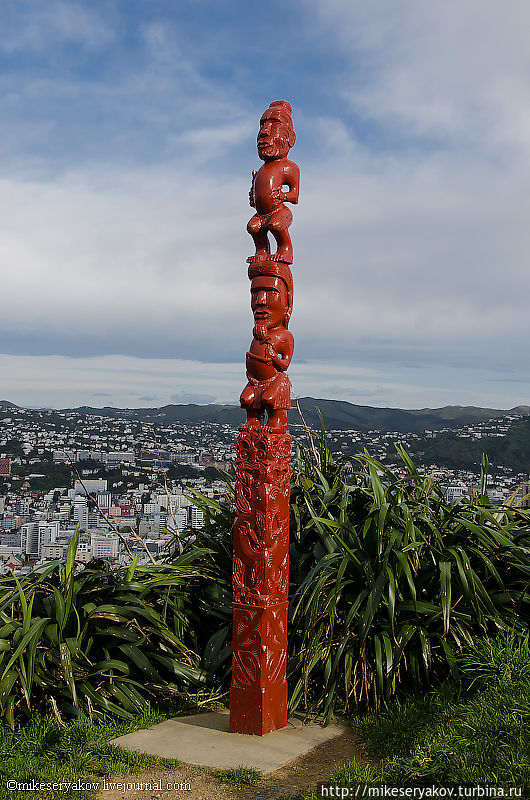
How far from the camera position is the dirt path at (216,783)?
3.52 m

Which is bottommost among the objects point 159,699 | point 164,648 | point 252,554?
point 159,699

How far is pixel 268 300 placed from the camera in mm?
4551

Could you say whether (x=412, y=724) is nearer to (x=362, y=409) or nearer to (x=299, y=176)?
(x=299, y=176)

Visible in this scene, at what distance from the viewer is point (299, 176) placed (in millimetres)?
4730

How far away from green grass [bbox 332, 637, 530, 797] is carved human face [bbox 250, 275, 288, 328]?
2.32 metres

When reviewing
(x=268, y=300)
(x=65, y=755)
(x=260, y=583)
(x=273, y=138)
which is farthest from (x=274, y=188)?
(x=65, y=755)

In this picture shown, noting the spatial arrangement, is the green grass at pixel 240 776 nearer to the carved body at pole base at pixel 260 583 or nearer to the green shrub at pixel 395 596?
the carved body at pole base at pixel 260 583

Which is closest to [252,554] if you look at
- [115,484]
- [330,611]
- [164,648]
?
[330,611]

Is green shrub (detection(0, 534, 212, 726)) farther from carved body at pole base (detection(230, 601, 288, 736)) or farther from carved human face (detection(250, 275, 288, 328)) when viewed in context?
carved human face (detection(250, 275, 288, 328))

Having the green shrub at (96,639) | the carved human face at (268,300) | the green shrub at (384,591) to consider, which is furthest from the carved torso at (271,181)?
the green shrub at (96,639)

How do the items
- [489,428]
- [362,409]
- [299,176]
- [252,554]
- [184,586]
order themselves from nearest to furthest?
[252,554] → [299,176] → [184,586] → [489,428] → [362,409]

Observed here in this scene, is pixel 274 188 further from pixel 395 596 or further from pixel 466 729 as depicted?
pixel 466 729

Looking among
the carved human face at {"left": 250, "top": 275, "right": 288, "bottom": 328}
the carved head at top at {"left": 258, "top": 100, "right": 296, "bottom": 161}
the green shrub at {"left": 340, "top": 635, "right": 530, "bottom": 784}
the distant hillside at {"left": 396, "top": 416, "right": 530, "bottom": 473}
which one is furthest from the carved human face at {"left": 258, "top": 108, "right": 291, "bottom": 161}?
the distant hillside at {"left": 396, "top": 416, "right": 530, "bottom": 473}

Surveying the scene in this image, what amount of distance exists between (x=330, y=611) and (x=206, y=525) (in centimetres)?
161
